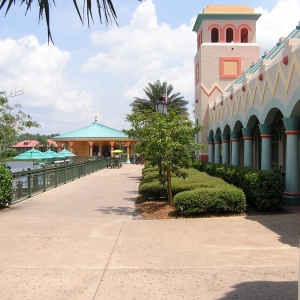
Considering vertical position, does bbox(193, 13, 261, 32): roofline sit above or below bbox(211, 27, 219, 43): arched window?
above

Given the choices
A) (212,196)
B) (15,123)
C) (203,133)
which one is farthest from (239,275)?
(203,133)

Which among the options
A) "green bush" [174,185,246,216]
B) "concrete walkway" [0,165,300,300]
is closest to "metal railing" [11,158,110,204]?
"concrete walkway" [0,165,300,300]

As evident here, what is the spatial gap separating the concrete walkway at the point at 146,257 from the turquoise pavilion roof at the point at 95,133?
139 feet

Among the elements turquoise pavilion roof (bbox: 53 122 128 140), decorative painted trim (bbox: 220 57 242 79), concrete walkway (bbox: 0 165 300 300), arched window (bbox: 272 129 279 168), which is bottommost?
concrete walkway (bbox: 0 165 300 300)

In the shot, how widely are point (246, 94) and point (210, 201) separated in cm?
816

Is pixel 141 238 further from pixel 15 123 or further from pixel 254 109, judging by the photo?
pixel 15 123

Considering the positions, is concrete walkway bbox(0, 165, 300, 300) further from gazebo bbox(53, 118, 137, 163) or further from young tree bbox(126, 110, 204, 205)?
gazebo bbox(53, 118, 137, 163)

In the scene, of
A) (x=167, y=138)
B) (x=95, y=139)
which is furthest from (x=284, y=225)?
(x=95, y=139)

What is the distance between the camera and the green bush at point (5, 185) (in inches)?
454

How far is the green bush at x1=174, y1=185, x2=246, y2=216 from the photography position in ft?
33.3

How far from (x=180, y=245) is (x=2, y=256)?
3002 mm

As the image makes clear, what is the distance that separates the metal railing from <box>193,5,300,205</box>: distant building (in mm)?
8489

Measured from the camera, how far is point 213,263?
6016 mm

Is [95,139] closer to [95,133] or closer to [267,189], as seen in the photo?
[95,133]
